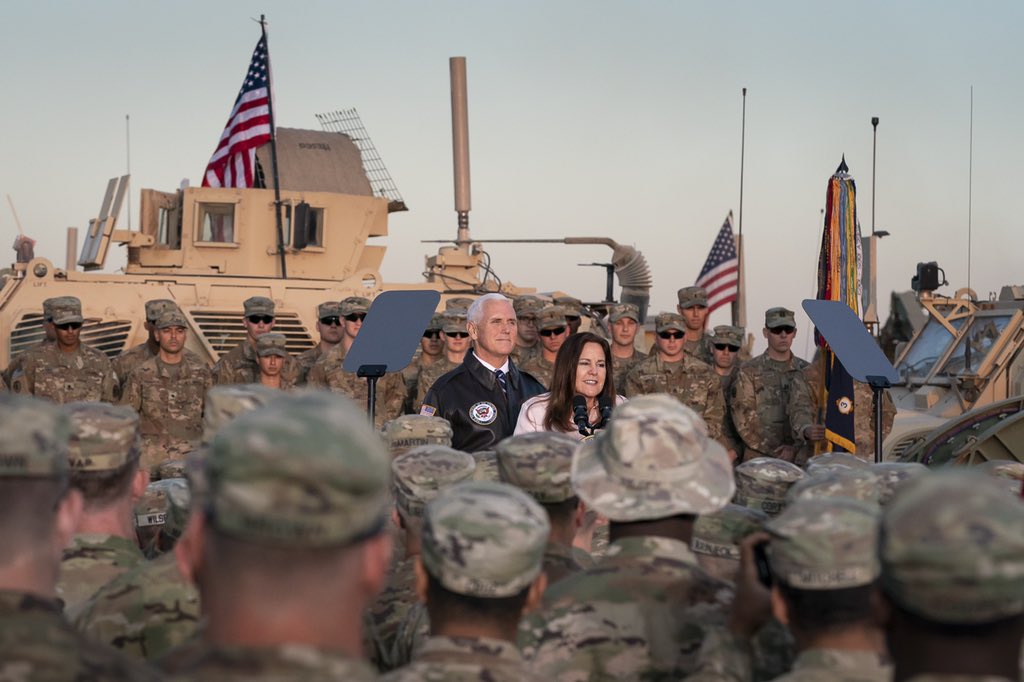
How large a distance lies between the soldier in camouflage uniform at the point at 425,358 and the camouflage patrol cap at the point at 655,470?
7940 mm

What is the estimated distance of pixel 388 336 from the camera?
24.7ft

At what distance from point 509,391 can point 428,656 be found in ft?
14.6

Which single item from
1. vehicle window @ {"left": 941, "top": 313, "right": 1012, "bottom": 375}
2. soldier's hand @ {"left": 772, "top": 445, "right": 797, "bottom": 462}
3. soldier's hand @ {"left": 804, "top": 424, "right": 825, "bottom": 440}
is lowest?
soldier's hand @ {"left": 772, "top": 445, "right": 797, "bottom": 462}

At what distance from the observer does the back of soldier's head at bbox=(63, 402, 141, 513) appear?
4.30m

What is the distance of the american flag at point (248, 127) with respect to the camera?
49.1 feet

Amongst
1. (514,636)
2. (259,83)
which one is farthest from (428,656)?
(259,83)

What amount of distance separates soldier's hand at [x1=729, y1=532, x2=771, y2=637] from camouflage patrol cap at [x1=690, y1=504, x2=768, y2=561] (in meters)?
1.02

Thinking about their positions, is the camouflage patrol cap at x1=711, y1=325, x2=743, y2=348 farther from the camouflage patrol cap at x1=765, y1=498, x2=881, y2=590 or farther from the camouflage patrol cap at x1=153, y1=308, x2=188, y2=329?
the camouflage patrol cap at x1=765, y1=498, x2=881, y2=590

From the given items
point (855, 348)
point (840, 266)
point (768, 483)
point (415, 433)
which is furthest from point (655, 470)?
point (840, 266)

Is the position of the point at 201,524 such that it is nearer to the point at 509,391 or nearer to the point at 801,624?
the point at 801,624

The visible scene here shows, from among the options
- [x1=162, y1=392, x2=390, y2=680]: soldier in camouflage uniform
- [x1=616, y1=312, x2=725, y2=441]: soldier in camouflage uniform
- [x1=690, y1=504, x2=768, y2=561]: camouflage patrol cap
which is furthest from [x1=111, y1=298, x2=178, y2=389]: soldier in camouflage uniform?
[x1=162, y1=392, x2=390, y2=680]: soldier in camouflage uniform

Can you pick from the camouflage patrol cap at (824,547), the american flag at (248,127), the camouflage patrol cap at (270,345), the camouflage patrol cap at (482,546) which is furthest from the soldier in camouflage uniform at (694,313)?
the camouflage patrol cap at (482,546)

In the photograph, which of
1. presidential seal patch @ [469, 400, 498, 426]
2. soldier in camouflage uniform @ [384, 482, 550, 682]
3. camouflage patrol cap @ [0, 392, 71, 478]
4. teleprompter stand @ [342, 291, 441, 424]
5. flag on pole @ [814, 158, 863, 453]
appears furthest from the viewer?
flag on pole @ [814, 158, 863, 453]

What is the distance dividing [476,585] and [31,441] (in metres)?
0.91
